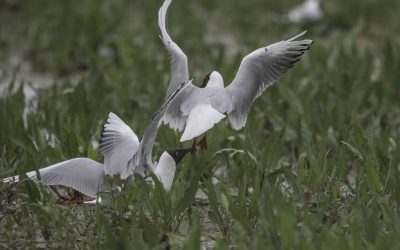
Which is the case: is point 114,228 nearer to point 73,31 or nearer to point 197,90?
point 197,90

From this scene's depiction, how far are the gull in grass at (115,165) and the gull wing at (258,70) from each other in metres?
0.25

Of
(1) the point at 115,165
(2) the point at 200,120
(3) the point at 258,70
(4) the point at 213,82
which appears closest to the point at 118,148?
(1) the point at 115,165

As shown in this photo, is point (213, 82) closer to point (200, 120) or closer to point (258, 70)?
point (258, 70)

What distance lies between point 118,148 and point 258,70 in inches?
23.6

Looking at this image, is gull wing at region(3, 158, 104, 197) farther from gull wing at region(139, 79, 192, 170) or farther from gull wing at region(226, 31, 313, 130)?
gull wing at region(226, 31, 313, 130)

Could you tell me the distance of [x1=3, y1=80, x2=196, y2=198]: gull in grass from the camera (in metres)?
2.99

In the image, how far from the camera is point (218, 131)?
381cm

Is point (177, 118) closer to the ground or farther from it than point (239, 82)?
closer to the ground

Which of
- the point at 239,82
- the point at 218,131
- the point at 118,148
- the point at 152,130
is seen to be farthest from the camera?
the point at 218,131

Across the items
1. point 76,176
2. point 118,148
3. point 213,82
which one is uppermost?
point 213,82

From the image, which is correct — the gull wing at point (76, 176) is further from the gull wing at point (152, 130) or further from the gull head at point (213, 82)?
the gull head at point (213, 82)

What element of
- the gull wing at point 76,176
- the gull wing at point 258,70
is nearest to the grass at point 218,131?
the gull wing at point 76,176

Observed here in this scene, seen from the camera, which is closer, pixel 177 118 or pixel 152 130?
pixel 152 130

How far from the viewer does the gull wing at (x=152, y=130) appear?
2938mm
